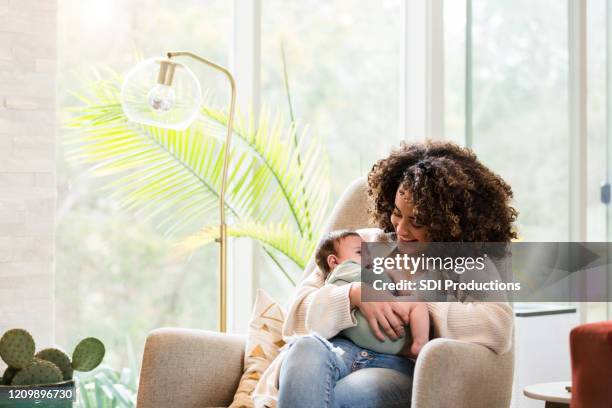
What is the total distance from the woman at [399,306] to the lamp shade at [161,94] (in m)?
0.60

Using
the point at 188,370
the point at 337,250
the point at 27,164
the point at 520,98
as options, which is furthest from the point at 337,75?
the point at 188,370

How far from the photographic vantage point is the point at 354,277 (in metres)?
2.03

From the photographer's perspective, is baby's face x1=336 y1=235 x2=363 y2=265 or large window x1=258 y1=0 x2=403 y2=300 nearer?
baby's face x1=336 y1=235 x2=363 y2=265

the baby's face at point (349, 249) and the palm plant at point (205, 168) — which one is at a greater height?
the palm plant at point (205, 168)

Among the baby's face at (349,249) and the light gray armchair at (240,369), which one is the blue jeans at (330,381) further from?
the baby's face at (349,249)

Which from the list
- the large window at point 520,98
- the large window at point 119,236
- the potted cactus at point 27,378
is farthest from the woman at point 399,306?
the large window at point 520,98

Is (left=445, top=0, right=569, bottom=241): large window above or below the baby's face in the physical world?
above

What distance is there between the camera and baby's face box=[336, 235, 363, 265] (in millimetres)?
2113

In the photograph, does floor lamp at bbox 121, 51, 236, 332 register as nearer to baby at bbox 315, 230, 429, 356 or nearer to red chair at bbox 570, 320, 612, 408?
baby at bbox 315, 230, 429, 356

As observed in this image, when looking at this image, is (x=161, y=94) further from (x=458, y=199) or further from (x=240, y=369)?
(x=458, y=199)

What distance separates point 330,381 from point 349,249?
436mm

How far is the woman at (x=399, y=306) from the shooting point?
1.76 m

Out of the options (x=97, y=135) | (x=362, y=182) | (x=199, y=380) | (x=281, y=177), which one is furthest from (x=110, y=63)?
(x=199, y=380)

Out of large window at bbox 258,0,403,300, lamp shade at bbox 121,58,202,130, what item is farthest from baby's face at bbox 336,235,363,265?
large window at bbox 258,0,403,300
